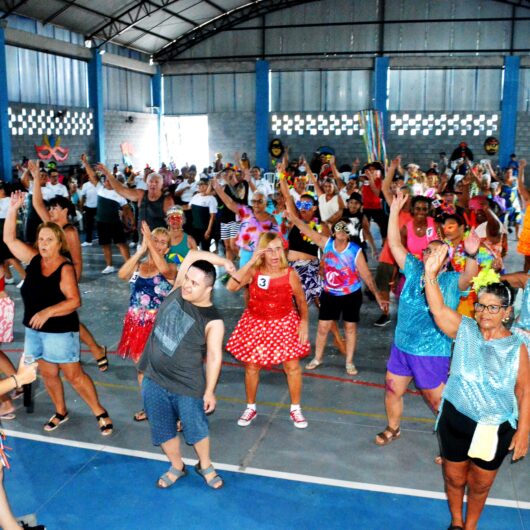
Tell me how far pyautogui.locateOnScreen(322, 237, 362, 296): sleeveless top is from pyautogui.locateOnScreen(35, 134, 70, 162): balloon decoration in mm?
16103

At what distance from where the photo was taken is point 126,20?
22875 millimetres

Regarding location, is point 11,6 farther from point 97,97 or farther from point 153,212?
point 153,212

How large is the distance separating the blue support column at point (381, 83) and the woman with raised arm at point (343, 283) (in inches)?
804

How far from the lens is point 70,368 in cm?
485

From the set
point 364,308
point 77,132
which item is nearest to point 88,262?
point 364,308

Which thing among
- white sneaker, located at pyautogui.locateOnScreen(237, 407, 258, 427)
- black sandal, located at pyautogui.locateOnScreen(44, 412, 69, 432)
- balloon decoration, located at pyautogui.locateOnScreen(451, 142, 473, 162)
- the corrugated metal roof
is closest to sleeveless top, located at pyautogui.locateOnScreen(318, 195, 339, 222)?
white sneaker, located at pyautogui.locateOnScreen(237, 407, 258, 427)

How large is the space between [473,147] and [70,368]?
78.5ft

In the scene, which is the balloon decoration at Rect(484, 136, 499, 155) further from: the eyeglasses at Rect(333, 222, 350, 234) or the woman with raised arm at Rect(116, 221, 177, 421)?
the woman with raised arm at Rect(116, 221, 177, 421)

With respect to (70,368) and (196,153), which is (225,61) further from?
(70,368)

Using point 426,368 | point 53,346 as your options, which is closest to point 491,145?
point 426,368

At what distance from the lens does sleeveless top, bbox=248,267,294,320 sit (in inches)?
201

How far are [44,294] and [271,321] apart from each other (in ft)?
5.75

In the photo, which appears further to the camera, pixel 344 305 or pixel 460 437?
pixel 344 305

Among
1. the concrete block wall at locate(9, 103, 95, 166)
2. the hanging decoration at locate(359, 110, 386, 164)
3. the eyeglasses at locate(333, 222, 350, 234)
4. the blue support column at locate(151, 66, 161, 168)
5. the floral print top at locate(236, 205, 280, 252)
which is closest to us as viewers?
the eyeglasses at locate(333, 222, 350, 234)
